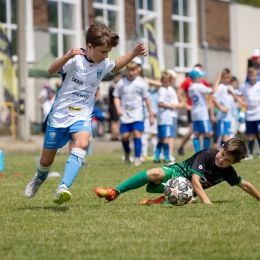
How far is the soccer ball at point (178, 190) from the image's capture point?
686 centimetres

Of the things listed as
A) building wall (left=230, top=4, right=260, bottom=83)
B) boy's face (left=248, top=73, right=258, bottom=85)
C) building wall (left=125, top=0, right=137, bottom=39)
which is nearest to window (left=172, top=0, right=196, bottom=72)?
building wall (left=125, top=0, right=137, bottom=39)

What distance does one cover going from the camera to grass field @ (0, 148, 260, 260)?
458 cm

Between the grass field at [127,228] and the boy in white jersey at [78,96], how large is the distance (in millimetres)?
639

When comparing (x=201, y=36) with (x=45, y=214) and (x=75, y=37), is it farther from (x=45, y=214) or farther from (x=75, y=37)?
(x=45, y=214)

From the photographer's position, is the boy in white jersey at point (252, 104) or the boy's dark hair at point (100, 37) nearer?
the boy's dark hair at point (100, 37)

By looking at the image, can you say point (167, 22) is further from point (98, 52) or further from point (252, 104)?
point (98, 52)

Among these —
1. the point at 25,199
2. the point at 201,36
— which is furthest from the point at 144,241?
the point at 201,36

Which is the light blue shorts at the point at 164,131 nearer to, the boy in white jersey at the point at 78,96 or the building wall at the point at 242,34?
the boy in white jersey at the point at 78,96

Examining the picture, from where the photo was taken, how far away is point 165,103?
14.6 metres

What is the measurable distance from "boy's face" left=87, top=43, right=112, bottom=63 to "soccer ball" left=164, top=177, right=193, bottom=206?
4.72 ft

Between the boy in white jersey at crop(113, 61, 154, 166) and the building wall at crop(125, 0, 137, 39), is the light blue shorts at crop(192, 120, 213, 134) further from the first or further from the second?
the building wall at crop(125, 0, 137, 39)

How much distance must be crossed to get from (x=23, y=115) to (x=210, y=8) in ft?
61.1

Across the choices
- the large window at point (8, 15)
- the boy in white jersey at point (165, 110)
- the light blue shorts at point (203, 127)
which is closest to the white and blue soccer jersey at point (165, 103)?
the boy in white jersey at point (165, 110)

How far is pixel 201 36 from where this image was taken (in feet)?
118
